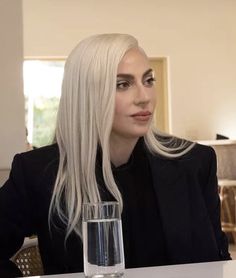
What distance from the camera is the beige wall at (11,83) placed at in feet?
8.58

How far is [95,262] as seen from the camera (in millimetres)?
899

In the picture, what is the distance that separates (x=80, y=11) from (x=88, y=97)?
4784 millimetres

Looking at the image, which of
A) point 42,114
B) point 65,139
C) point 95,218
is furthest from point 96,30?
point 95,218

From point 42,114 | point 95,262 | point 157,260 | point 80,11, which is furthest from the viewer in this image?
point 42,114

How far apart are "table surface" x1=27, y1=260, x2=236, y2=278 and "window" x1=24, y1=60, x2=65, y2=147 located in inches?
207

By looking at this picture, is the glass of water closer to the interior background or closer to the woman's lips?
the woman's lips

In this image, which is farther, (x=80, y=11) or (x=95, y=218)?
(x=80, y=11)

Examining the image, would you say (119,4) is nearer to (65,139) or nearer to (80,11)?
(80,11)

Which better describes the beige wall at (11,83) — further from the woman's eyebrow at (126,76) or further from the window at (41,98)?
the window at (41,98)

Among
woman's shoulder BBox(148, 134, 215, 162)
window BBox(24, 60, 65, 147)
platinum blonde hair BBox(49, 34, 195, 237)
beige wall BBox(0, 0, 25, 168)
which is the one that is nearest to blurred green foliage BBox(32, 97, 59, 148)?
window BBox(24, 60, 65, 147)

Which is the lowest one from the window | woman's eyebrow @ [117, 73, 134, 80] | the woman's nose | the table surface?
the table surface

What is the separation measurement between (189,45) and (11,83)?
12.4 feet

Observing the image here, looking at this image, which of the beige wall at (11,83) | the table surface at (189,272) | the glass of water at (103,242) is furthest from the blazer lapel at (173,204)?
the beige wall at (11,83)

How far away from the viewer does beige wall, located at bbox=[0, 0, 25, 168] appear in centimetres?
262
